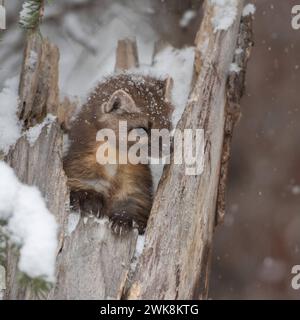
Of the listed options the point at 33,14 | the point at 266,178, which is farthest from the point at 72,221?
the point at 266,178

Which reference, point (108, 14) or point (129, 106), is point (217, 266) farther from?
point (129, 106)

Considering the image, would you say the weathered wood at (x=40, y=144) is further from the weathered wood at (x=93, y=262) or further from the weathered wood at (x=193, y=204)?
the weathered wood at (x=193, y=204)

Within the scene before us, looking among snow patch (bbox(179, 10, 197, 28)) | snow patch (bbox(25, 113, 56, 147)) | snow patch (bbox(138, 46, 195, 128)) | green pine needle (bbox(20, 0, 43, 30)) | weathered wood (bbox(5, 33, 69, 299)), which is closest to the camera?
green pine needle (bbox(20, 0, 43, 30))

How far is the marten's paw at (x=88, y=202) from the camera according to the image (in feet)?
10.2

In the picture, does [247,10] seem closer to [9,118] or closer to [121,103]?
[121,103]

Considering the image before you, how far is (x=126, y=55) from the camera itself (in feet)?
13.9

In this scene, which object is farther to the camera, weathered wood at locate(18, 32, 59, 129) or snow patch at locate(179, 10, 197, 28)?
snow patch at locate(179, 10, 197, 28)

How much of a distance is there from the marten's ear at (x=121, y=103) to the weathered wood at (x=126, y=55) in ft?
3.06

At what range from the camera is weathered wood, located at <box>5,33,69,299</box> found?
304 centimetres

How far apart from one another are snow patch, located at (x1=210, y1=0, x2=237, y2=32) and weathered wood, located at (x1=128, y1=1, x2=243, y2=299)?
0.08ft

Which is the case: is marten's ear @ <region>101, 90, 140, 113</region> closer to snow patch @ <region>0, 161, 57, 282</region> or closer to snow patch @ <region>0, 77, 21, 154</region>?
snow patch @ <region>0, 77, 21, 154</region>

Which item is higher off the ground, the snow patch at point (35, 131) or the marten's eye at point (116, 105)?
the marten's eye at point (116, 105)

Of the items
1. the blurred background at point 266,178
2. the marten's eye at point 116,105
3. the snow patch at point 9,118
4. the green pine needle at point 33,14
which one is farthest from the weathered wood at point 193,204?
the blurred background at point 266,178

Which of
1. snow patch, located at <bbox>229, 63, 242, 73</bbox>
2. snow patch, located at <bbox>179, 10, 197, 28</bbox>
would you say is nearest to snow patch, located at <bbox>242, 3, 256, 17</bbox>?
snow patch, located at <bbox>229, 63, 242, 73</bbox>
